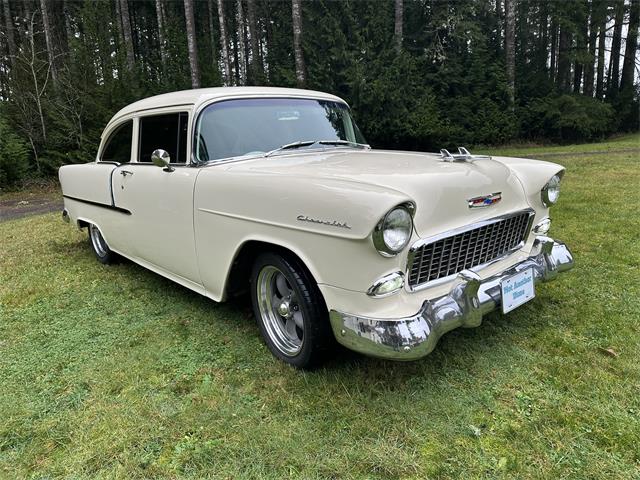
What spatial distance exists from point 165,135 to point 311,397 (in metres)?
2.32

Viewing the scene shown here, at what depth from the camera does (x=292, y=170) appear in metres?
2.72

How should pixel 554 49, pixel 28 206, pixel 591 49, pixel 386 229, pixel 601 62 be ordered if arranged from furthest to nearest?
1. pixel 554 49
2. pixel 601 62
3. pixel 591 49
4. pixel 28 206
5. pixel 386 229

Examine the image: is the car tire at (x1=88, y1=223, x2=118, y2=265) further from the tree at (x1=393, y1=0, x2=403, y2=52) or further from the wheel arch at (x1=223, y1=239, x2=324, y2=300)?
the tree at (x1=393, y1=0, x2=403, y2=52)

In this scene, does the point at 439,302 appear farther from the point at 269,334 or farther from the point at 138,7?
the point at 138,7

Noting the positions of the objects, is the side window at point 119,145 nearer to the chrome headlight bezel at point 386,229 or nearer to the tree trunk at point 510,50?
the chrome headlight bezel at point 386,229

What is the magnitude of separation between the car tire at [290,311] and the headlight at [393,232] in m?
0.55

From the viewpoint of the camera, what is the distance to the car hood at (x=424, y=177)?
93.4 inches

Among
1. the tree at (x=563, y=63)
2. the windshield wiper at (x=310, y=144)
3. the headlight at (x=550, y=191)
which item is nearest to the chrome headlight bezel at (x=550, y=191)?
the headlight at (x=550, y=191)

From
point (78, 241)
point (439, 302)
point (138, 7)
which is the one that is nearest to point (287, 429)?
point (439, 302)

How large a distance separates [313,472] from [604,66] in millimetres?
29212

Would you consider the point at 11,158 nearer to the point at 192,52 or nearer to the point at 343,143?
the point at 192,52

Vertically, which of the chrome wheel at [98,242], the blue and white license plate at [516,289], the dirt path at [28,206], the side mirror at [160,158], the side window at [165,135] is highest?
the side window at [165,135]

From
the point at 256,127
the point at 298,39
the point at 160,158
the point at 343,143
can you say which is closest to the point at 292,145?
the point at 256,127

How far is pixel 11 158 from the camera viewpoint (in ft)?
38.5
